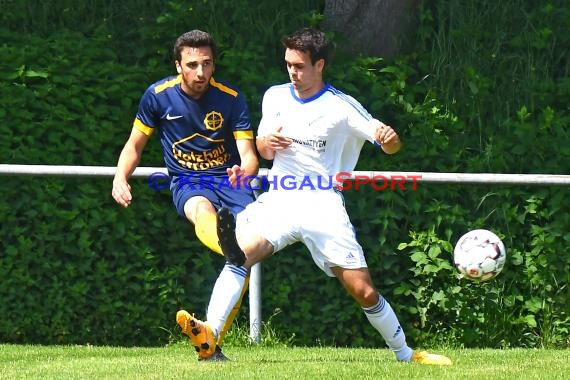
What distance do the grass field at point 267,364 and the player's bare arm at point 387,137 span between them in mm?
1279

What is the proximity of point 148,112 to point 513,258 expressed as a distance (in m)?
2.94

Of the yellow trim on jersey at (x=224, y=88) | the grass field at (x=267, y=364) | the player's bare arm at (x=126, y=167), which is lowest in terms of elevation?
the grass field at (x=267, y=364)

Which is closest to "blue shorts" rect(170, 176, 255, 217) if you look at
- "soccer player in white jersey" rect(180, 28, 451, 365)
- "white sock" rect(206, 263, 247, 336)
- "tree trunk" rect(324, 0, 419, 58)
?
"soccer player in white jersey" rect(180, 28, 451, 365)

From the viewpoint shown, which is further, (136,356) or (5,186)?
(5,186)

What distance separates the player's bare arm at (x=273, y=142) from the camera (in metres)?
7.36

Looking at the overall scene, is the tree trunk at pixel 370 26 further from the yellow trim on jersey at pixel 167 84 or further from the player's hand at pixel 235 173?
the player's hand at pixel 235 173

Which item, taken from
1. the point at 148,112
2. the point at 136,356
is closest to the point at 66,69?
the point at 148,112

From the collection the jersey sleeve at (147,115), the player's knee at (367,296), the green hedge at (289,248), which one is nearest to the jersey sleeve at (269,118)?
the jersey sleeve at (147,115)

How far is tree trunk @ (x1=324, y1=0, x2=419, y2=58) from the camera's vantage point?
10016mm

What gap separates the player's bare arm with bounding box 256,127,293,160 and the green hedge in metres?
1.78

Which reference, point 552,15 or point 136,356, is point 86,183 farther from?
point 552,15

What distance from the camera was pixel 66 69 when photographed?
9.16m

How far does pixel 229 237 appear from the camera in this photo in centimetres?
709

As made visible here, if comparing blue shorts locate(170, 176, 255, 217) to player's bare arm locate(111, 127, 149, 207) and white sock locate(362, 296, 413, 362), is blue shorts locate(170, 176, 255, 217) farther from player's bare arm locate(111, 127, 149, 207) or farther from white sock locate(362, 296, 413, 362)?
white sock locate(362, 296, 413, 362)
